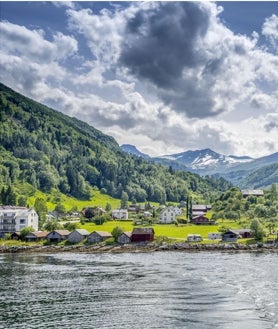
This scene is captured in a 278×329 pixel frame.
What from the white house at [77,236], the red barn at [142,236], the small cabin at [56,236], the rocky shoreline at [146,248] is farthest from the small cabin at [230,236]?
the small cabin at [56,236]

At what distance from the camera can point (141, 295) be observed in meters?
67.7

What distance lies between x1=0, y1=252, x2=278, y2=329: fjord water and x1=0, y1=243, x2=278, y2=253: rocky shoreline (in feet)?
118

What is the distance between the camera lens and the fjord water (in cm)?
5253

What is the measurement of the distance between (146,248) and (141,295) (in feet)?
282

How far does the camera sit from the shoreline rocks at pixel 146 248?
14875 centimetres

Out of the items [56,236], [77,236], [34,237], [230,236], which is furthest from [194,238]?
[34,237]

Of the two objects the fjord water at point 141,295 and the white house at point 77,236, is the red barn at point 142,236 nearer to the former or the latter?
the white house at point 77,236

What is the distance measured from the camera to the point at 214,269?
97.3 m

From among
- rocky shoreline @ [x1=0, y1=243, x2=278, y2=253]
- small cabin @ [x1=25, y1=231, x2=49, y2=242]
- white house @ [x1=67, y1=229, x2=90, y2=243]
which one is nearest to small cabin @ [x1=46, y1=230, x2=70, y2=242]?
white house @ [x1=67, y1=229, x2=90, y2=243]

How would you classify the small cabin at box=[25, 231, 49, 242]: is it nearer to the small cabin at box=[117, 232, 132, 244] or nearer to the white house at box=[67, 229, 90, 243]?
the white house at box=[67, 229, 90, 243]

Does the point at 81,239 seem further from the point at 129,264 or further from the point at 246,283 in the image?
the point at 246,283

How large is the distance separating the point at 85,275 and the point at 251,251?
67648 mm

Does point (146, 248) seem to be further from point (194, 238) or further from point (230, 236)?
point (230, 236)

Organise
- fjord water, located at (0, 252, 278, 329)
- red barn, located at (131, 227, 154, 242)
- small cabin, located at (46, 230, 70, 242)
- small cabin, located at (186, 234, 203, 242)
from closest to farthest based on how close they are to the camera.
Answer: fjord water, located at (0, 252, 278, 329) < small cabin, located at (186, 234, 203, 242) < red barn, located at (131, 227, 154, 242) < small cabin, located at (46, 230, 70, 242)
